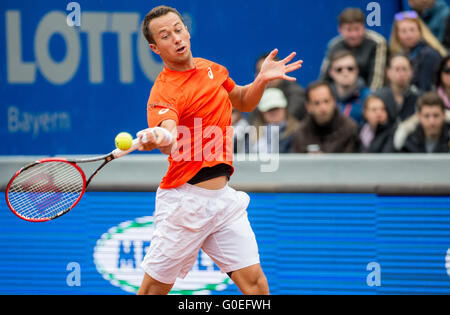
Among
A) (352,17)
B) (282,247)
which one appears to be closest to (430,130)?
(352,17)

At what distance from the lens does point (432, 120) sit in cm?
493

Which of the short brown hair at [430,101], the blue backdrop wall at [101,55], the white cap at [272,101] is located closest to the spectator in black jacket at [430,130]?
the short brown hair at [430,101]

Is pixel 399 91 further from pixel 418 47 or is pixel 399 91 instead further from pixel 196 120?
pixel 196 120

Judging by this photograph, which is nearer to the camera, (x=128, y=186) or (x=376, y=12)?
(x=128, y=186)

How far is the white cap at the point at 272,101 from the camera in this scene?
5453 millimetres

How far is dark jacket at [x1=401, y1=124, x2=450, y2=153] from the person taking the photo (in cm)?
491

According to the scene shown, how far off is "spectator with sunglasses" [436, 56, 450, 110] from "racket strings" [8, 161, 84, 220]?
3159mm

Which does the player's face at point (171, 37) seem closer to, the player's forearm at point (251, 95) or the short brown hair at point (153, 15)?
the short brown hair at point (153, 15)

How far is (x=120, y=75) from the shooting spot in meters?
6.54

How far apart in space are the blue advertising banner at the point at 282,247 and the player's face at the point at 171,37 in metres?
1.36

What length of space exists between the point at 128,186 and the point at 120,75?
99.2 inches
